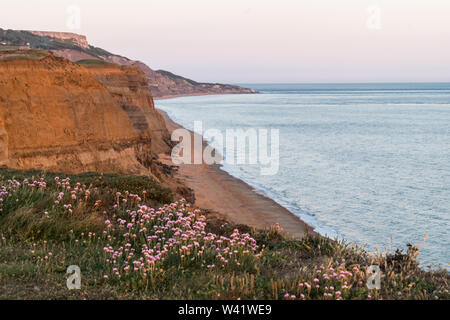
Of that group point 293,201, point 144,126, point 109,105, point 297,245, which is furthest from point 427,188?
point 297,245

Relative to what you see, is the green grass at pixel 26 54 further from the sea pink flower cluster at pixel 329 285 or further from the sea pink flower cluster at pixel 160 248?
the sea pink flower cluster at pixel 329 285

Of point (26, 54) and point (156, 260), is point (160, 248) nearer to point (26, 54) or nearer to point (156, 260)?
point (156, 260)

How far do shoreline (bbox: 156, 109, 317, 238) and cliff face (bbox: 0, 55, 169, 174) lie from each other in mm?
3639

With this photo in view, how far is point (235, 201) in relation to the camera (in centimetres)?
2225

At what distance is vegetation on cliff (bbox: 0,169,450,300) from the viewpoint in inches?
225

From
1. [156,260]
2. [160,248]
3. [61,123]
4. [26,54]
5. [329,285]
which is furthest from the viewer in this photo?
[26,54]

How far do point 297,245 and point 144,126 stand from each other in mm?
17729

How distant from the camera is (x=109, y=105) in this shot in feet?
69.0

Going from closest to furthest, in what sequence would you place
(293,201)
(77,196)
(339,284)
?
1. (339,284)
2. (77,196)
3. (293,201)

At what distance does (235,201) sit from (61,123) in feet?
28.9

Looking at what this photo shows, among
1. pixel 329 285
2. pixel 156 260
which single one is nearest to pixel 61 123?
pixel 156 260

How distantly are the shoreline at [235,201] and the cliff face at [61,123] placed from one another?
11.9 ft

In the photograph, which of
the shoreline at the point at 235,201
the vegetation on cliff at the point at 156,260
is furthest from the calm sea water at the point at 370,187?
the vegetation on cliff at the point at 156,260
